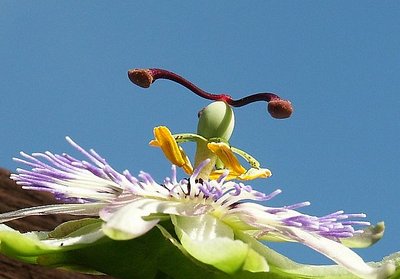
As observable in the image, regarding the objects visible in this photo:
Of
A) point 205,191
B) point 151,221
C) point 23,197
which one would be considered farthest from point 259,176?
point 23,197

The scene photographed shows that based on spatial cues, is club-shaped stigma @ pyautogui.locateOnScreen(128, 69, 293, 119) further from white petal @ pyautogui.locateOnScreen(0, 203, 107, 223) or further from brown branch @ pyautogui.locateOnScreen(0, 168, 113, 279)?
brown branch @ pyautogui.locateOnScreen(0, 168, 113, 279)

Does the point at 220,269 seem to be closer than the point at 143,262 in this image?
Yes

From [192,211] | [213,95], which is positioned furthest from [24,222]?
[192,211]

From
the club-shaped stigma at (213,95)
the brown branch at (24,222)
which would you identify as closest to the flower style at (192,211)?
the club-shaped stigma at (213,95)

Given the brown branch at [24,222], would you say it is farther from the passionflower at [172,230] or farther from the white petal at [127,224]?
the white petal at [127,224]

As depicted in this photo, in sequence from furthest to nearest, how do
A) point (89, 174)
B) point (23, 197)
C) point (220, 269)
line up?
point (23, 197), point (89, 174), point (220, 269)

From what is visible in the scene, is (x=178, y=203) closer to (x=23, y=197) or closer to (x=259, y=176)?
(x=259, y=176)
